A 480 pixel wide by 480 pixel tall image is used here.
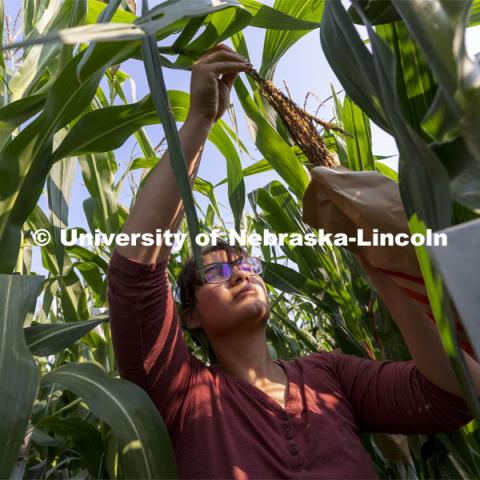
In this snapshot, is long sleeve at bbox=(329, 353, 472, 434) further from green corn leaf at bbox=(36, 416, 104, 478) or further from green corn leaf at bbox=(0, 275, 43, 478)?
green corn leaf at bbox=(0, 275, 43, 478)

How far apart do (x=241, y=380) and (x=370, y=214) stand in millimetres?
355

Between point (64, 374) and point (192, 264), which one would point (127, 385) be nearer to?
point (64, 374)

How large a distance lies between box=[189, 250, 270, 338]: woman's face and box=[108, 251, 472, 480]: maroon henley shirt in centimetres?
8

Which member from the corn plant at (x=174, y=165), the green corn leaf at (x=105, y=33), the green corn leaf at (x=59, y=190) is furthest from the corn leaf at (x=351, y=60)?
the green corn leaf at (x=59, y=190)

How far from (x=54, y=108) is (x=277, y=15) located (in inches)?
13.6

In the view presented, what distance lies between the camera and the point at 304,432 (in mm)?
714

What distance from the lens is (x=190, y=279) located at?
0.92 metres

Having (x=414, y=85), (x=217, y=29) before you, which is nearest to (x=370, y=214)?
(x=414, y=85)

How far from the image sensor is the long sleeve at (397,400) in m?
0.72

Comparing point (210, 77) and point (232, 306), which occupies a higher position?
point (210, 77)

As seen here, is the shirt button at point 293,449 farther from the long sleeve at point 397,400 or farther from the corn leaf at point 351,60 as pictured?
the corn leaf at point 351,60

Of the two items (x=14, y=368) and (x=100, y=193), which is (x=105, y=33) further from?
(x=100, y=193)

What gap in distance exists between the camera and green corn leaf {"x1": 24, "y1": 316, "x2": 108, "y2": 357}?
67cm

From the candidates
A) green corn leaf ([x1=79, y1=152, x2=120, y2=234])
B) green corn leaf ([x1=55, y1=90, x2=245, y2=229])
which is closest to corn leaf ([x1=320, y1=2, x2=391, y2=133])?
green corn leaf ([x1=55, y1=90, x2=245, y2=229])
